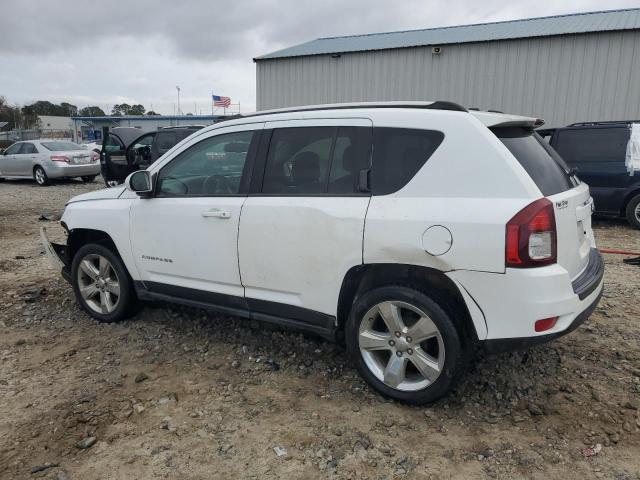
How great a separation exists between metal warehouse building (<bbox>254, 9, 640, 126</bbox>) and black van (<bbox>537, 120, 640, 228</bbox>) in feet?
17.6

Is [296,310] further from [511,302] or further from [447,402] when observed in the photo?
[511,302]

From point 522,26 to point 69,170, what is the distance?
47.1ft

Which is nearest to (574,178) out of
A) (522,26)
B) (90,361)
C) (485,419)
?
(485,419)

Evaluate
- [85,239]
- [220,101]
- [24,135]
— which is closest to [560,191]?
[85,239]

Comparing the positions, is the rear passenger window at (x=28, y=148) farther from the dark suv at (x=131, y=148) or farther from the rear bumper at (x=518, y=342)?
the rear bumper at (x=518, y=342)

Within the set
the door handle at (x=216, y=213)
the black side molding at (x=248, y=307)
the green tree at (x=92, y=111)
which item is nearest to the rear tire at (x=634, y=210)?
the black side molding at (x=248, y=307)

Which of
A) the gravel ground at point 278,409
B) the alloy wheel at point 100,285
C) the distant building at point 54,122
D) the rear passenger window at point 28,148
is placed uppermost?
the distant building at point 54,122

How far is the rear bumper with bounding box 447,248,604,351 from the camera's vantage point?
8.32 ft

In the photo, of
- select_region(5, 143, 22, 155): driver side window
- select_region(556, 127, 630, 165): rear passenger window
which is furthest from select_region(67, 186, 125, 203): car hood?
select_region(5, 143, 22, 155): driver side window

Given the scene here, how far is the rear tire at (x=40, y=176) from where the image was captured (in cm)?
1552

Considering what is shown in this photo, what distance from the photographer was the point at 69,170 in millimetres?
15281

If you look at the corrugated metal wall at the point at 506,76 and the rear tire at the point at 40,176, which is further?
the rear tire at the point at 40,176

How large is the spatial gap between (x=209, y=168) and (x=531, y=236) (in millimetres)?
2346

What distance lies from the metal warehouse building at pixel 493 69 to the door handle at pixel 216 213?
12180 millimetres
